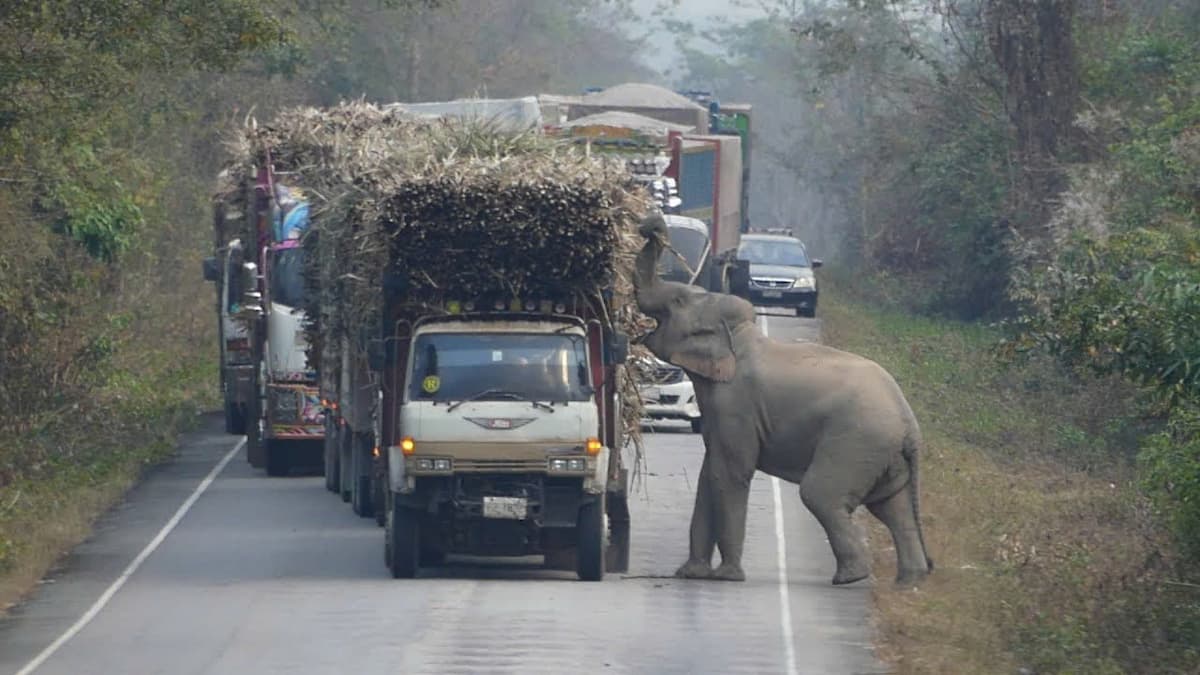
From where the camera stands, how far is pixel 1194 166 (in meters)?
25.1

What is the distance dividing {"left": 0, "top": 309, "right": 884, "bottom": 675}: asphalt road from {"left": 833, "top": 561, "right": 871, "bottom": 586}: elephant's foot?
14 cm

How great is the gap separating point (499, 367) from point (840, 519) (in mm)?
2841

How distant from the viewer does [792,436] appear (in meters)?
16.7

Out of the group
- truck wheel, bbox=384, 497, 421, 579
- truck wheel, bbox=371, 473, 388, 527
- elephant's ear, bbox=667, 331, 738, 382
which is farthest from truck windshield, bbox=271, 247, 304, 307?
elephant's ear, bbox=667, 331, 738, 382

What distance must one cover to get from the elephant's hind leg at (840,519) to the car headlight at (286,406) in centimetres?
806

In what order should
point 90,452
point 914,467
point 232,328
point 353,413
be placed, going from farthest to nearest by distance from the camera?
point 232,328 → point 90,452 → point 353,413 → point 914,467

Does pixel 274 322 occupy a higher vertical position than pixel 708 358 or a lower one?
lower

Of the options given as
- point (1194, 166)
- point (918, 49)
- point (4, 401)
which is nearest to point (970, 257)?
point (918, 49)

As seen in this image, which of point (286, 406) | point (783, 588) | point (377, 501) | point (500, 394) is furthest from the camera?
point (286, 406)

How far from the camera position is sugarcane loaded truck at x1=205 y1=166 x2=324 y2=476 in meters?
22.9

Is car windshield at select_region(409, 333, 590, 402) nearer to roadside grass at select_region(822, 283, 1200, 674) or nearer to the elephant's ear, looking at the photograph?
the elephant's ear

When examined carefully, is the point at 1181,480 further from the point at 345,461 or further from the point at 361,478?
the point at 345,461

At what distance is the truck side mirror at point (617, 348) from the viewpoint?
1633 cm

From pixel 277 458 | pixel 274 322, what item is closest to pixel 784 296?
pixel 277 458
